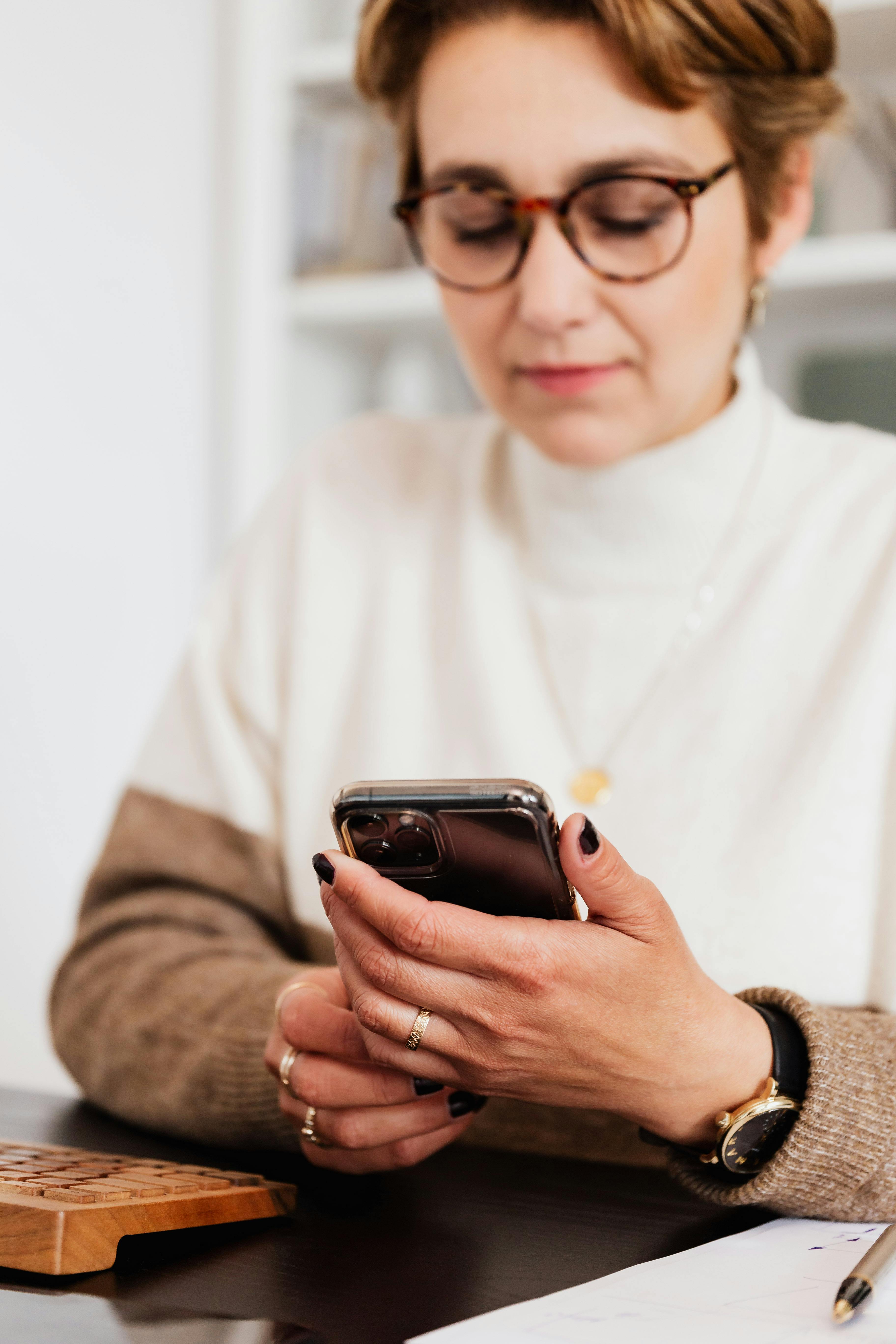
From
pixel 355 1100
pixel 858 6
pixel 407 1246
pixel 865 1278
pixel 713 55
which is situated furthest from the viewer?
pixel 858 6

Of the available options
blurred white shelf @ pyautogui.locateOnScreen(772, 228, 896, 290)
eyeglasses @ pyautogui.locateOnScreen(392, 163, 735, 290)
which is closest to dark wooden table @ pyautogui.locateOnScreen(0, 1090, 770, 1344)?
eyeglasses @ pyautogui.locateOnScreen(392, 163, 735, 290)

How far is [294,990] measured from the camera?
851mm

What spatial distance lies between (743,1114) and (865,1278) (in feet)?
0.47

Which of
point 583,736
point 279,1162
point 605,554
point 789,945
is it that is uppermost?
point 605,554

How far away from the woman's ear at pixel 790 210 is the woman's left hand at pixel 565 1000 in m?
0.69

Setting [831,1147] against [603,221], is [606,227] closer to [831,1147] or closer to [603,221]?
[603,221]

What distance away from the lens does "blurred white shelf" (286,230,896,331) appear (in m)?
1.86

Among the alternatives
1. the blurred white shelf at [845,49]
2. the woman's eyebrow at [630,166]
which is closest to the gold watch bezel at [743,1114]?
the woman's eyebrow at [630,166]

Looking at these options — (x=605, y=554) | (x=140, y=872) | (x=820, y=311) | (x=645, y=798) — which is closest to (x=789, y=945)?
(x=645, y=798)

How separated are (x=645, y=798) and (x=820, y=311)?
51.0 inches

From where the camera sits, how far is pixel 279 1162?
2.84ft

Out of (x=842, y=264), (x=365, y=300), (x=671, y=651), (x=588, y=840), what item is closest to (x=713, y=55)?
(x=671, y=651)

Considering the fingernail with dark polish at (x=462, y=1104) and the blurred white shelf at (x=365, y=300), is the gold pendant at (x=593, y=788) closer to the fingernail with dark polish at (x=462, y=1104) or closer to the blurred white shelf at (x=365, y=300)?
the fingernail with dark polish at (x=462, y=1104)

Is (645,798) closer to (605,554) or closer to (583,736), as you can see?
(583,736)
